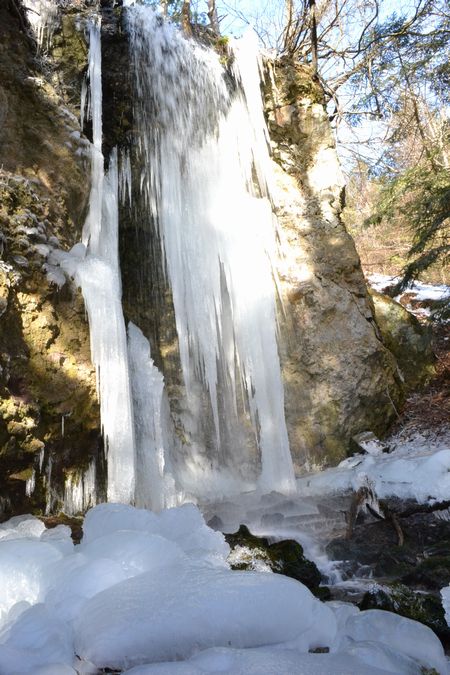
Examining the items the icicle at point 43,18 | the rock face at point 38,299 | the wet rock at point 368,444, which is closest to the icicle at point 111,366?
the rock face at point 38,299

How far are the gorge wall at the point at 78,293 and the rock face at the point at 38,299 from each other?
0.04ft

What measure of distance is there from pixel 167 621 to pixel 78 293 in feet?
13.3

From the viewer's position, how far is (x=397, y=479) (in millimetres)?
5066

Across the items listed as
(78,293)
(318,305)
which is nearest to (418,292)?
(318,305)

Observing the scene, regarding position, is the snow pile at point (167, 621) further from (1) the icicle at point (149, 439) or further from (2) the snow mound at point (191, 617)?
(1) the icicle at point (149, 439)

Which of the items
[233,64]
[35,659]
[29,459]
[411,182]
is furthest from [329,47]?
[35,659]

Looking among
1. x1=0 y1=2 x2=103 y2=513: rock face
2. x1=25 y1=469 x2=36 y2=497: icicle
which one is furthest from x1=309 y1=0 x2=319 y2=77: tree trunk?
x1=25 y1=469 x2=36 y2=497: icicle

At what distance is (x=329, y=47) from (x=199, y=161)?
3942 mm

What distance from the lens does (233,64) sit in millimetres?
8336

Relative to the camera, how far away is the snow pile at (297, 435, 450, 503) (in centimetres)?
486

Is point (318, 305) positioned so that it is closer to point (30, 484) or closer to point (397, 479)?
point (397, 479)

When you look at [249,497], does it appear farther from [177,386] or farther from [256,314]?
[256,314]

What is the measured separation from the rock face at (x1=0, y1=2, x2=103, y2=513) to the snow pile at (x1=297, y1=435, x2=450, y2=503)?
Answer: 8.97ft

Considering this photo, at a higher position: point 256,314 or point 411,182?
point 411,182
